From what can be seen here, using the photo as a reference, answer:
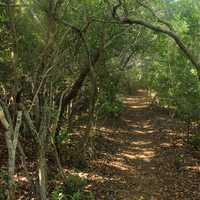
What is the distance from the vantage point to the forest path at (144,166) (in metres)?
11.6

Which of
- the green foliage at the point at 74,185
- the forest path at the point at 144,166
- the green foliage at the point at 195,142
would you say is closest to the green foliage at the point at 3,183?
the green foliage at the point at 74,185

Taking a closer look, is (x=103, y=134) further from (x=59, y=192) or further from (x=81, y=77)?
(x=59, y=192)

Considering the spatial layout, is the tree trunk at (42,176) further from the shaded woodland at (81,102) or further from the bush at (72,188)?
the bush at (72,188)

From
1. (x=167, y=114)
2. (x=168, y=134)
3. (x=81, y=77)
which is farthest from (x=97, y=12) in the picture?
(x=167, y=114)

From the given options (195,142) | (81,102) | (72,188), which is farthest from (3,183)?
(195,142)

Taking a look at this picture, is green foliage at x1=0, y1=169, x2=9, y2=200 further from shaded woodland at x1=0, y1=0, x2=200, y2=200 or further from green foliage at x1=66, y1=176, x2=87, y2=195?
green foliage at x1=66, y1=176, x2=87, y2=195

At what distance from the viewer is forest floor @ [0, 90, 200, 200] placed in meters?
11.6

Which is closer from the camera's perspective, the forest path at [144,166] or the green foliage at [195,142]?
the forest path at [144,166]

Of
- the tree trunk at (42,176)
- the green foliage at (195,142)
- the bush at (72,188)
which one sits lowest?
the green foliage at (195,142)

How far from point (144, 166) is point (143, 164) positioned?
0.34 m

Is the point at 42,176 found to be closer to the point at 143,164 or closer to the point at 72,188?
the point at 72,188

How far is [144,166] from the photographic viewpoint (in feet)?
48.1

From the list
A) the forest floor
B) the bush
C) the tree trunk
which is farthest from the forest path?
the tree trunk

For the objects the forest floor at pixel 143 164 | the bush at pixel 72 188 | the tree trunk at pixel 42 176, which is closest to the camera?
the tree trunk at pixel 42 176
